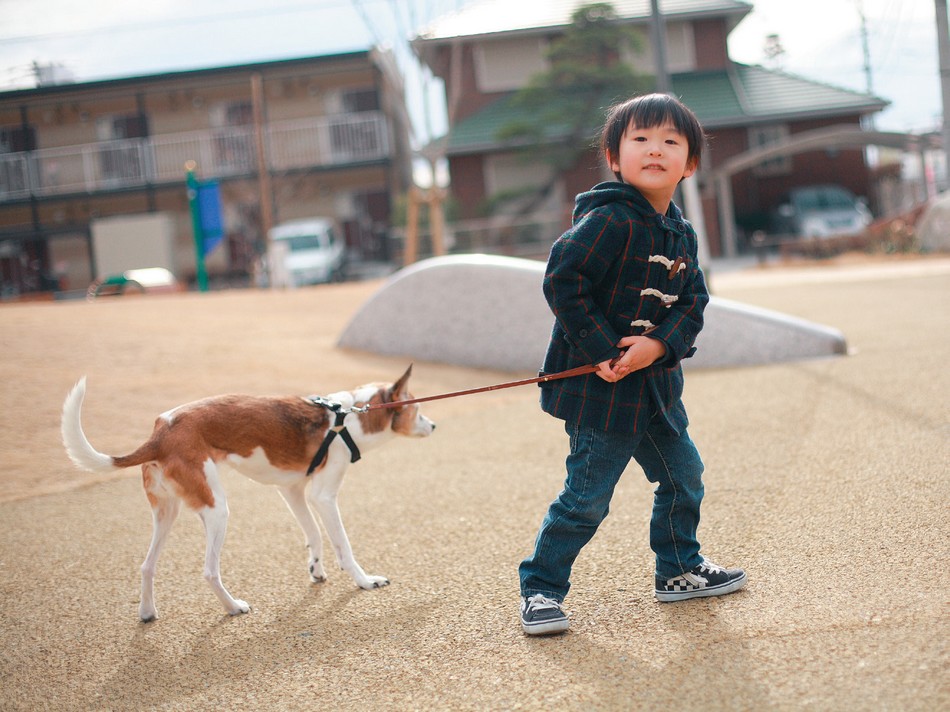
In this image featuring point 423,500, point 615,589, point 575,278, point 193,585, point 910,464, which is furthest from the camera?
point 423,500

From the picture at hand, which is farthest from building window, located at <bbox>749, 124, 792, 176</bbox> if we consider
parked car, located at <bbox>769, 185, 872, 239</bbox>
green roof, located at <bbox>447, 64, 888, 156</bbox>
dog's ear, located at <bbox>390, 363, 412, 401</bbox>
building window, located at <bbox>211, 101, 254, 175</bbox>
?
dog's ear, located at <bbox>390, 363, 412, 401</bbox>

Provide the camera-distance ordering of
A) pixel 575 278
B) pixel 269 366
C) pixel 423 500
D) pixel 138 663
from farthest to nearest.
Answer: pixel 269 366, pixel 423 500, pixel 138 663, pixel 575 278

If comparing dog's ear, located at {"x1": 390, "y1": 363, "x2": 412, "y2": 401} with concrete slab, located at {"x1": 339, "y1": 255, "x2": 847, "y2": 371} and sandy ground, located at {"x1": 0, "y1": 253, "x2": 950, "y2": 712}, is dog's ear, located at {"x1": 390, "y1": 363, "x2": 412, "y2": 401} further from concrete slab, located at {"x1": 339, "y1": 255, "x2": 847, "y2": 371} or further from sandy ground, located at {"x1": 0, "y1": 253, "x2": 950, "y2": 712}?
concrete slab, located at {"x1": 339, "y1": 255, "x2": 847, "y2": 371}

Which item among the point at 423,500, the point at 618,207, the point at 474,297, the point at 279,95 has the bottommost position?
the point at 423,500

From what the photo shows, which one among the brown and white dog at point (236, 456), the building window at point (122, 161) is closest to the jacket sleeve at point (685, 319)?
the brown and white dog at point (236, 456)

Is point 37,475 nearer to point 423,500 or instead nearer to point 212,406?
point 423,500

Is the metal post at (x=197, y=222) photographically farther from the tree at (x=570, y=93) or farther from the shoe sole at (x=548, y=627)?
the shoe sole at (x=548, y=627)

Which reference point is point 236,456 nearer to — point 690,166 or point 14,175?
point 690,166

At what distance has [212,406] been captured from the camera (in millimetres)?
3455

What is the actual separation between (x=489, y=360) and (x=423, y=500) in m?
4.21

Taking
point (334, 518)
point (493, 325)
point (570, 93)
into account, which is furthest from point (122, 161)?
point (334, 518)

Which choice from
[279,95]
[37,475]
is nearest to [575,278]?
[37,475]

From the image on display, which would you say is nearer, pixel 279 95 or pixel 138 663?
pixel 138 663

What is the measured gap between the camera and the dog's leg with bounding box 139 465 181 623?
339 centimetres
